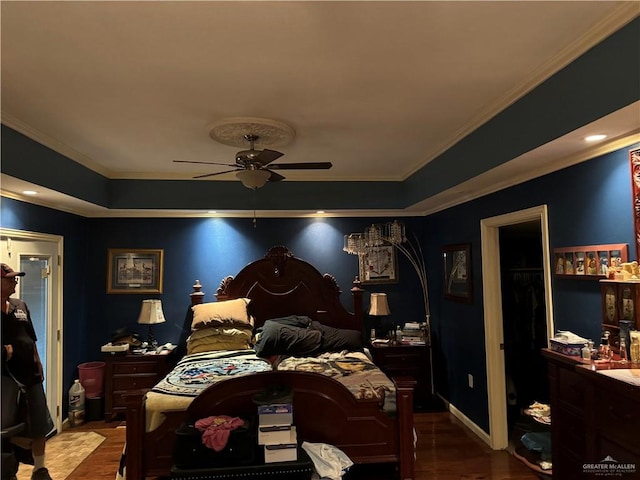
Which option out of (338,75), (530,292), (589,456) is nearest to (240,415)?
(589,456)

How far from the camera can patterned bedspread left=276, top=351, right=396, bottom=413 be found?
3090 mm

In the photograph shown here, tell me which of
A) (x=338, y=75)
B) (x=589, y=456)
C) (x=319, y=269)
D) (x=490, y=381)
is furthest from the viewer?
(x=319, y=269)

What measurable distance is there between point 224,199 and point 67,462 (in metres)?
2.80

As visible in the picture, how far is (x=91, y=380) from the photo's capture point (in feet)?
14.4

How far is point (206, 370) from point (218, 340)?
0.77 m

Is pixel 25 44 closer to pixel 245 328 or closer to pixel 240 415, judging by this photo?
pixel 240 415

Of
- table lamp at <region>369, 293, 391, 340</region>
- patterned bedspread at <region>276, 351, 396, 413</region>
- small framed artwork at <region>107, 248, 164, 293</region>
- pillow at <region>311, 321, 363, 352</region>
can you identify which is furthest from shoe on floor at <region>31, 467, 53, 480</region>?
table lamp at <region>369, 293, 391, 340</region>

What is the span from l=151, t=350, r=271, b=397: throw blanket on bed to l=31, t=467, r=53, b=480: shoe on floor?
1.01m

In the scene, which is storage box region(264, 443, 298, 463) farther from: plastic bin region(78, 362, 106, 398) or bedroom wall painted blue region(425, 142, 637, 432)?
plastic bin region(78, 362, 106, 398)

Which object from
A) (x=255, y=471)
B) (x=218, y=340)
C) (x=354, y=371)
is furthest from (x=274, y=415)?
(x=218, y=340)

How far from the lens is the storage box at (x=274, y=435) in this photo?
2691mm

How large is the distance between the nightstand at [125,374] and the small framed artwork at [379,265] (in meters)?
2.48

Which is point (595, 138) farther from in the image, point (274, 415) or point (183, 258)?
point (183, 258)

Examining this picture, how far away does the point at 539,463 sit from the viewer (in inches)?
125
